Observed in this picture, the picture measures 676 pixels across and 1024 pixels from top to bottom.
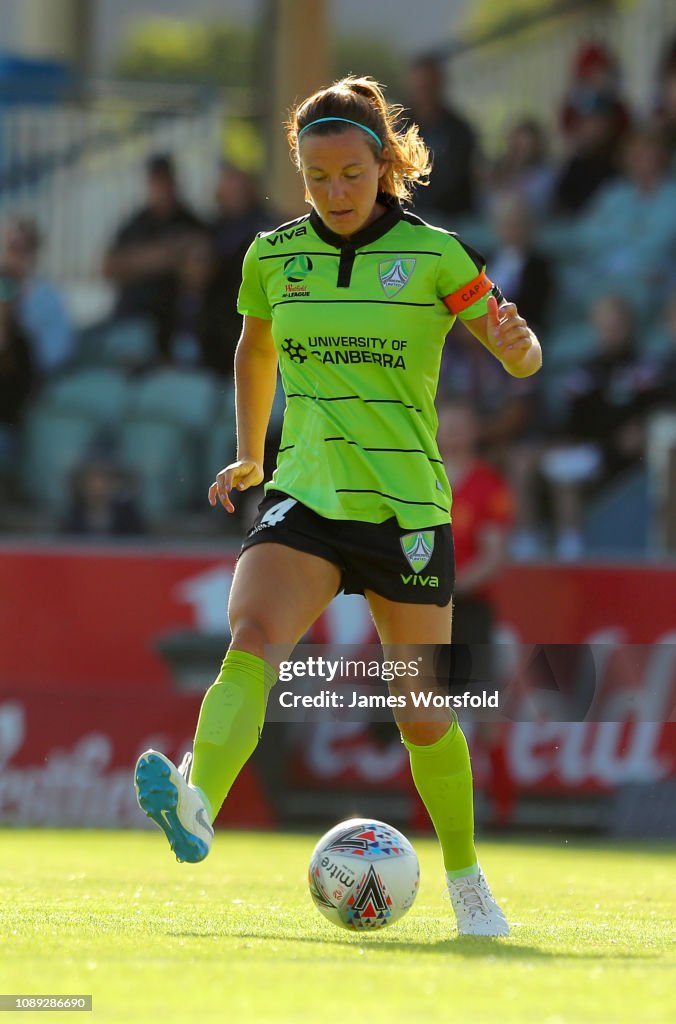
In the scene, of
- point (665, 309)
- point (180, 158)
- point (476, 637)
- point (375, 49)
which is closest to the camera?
point (476, 637)

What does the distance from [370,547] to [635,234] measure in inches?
375

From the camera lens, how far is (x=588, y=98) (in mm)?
15445

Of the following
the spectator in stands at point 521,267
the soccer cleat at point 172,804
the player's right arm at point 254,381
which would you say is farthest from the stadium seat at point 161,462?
the soccer cleat at point 172,804

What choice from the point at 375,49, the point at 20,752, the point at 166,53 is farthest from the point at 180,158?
the point at 166,53

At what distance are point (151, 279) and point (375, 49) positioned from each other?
3558cm

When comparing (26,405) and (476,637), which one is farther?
(26,405)

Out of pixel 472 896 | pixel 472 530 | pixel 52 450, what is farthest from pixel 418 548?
pixel 52 450

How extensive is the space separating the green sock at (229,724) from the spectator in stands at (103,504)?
784 cm

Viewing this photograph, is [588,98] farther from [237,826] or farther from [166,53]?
[166,53]

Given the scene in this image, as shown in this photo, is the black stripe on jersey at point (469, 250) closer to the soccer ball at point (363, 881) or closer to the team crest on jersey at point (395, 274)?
the team crest on jersey at point (395, 274)

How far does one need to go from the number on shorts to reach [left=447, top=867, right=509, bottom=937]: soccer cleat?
1.22 meters

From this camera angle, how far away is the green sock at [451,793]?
541cm

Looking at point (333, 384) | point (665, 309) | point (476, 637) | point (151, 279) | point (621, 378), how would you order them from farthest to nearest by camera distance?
point (151, 279)
point (665, 309)
point (621, 378)
point (476, 637)
point (333, 384)

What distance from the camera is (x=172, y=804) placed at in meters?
4.54
